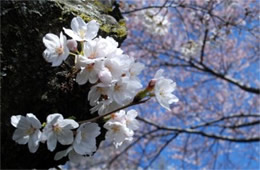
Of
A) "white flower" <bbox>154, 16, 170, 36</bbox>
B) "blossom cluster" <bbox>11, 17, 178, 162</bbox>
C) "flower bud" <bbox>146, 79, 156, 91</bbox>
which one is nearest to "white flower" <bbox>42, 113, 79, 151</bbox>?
"blossom cluster" <bbox>11, 17, 178, 162</bbox>

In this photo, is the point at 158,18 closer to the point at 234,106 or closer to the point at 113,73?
the point at 113,73

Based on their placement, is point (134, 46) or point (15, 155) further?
point (134, 46)

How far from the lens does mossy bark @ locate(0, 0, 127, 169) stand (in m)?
1.15

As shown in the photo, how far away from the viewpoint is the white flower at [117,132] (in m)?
1.05

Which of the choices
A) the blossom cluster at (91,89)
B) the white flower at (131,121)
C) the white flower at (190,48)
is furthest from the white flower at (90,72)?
the white flower at (190,48)

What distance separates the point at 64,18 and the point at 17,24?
178 millimetres

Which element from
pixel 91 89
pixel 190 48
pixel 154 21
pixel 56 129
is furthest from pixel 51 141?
pixel 190 48

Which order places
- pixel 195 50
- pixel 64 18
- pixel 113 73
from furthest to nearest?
1. pixel 195 50
2. pixel 64 18
3. pixel 113 73

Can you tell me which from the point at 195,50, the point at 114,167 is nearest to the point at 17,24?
the point at 195,50

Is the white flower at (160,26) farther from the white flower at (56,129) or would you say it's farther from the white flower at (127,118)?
the white flower at (56,129)

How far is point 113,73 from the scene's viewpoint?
3.14 feet

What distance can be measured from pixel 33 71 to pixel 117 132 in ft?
1.33

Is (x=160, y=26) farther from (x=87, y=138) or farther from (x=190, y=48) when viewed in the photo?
(x=87, y=138)

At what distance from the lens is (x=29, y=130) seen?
967mm
